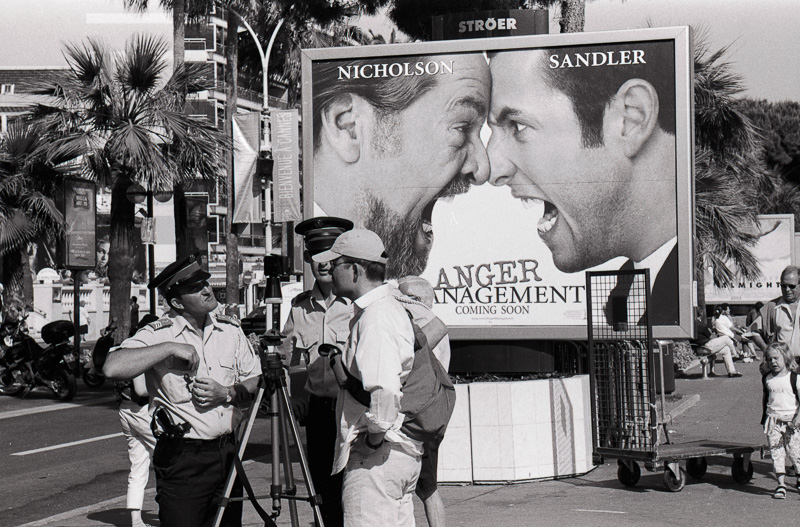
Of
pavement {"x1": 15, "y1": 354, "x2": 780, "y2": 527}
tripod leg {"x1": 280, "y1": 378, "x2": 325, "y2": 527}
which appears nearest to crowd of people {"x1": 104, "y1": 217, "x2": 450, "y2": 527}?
tripod leg {"x1": 280, "y1": 378, "x2": 325, "y2": 527}

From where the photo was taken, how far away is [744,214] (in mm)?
27781

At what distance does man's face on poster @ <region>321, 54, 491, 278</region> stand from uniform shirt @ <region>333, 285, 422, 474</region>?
5.94m

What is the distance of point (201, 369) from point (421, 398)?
1070 mm

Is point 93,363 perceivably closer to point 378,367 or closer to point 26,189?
point 26,189

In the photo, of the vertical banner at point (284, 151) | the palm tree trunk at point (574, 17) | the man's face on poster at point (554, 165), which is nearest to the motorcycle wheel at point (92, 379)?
the vertical banner at point (284, 151)

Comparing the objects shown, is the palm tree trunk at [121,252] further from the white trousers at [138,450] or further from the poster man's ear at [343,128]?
the white trousers at [138,450]

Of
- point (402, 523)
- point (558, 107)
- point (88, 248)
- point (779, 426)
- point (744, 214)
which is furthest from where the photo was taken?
point (744, 214)

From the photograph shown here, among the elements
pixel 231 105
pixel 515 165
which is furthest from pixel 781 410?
pixel 231 105

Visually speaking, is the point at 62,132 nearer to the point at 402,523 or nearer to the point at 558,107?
the point at 558,107

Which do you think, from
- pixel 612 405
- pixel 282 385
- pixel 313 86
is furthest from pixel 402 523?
pixel 313 86

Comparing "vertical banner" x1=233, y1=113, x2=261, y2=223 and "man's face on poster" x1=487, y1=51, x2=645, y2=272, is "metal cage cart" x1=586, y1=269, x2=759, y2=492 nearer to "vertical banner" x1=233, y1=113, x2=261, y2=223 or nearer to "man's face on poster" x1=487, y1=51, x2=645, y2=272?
"man's face on poster" x1=487, y1=51, x2=645, y2=272

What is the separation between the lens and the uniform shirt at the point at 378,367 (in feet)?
14.0

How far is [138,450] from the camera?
25.6 feet

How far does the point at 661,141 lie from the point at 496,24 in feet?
6.70
